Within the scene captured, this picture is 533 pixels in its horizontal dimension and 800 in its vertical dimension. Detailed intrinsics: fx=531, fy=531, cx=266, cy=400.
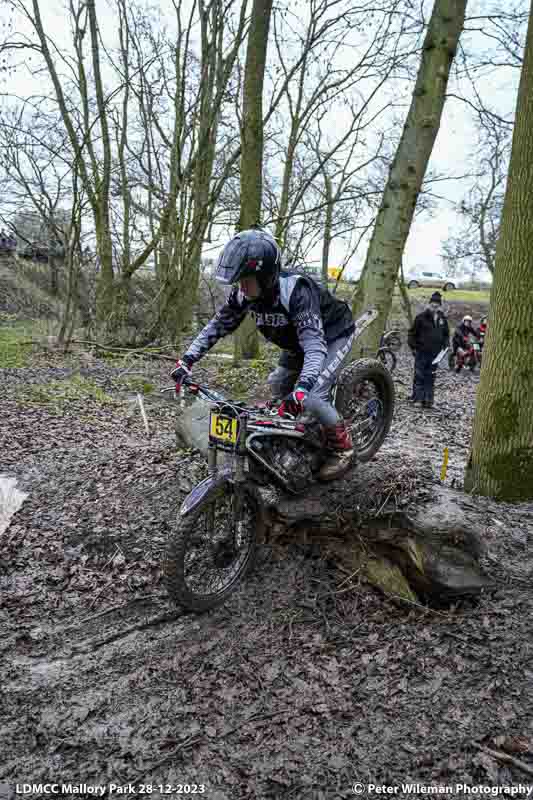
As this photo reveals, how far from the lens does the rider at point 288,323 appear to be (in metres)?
3.38

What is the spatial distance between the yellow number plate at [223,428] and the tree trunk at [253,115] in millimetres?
8662

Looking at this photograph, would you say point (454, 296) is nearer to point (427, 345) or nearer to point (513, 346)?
point (427, 345)

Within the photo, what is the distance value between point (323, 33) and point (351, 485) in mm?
13342

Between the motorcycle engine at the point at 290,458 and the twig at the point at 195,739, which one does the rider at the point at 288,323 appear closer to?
the motorcycle engine at the point at 290,458

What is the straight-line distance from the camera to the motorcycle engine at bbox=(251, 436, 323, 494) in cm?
A: 372

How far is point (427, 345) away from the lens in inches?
414

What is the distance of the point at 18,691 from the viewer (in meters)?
2.90

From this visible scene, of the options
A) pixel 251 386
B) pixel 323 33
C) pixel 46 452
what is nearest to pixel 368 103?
pixel 323 33

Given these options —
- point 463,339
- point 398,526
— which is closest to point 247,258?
point 398,526

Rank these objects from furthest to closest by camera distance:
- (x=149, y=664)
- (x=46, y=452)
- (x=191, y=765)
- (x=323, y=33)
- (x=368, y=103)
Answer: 1. (x=368, y=103)
2. (x=323, y=33)
3. (x=46, y=452)
4. (x=149, y=664)
5. (x=191, y=765)

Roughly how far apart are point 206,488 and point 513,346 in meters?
2.57

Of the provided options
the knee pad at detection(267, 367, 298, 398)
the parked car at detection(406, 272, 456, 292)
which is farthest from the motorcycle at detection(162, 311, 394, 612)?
the parked car at detection(406, 272, 456, 292)

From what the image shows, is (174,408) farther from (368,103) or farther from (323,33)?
(368,103)

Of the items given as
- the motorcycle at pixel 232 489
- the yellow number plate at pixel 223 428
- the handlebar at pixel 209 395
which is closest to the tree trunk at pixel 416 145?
the motorcycle at pixel 232 489
